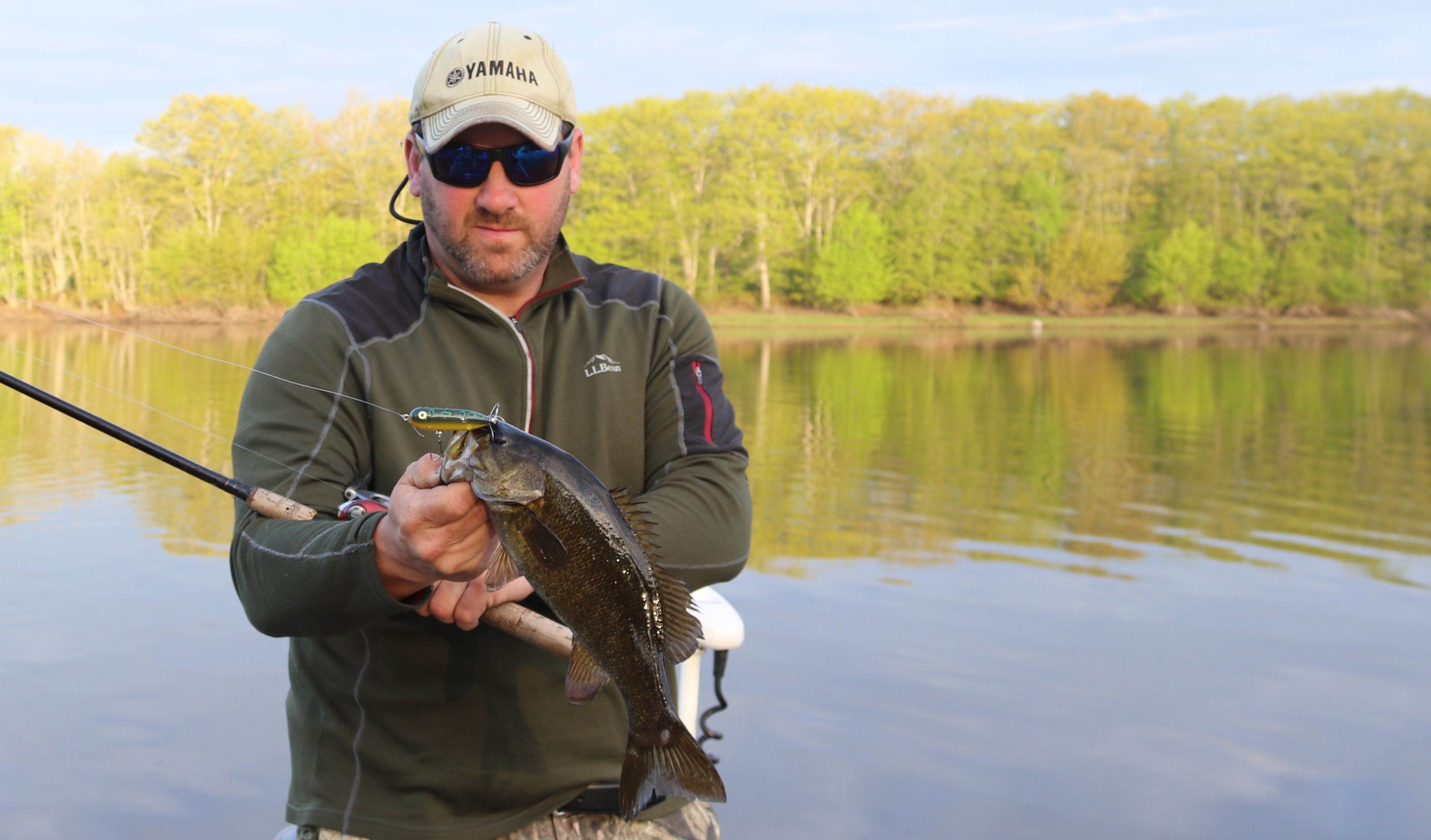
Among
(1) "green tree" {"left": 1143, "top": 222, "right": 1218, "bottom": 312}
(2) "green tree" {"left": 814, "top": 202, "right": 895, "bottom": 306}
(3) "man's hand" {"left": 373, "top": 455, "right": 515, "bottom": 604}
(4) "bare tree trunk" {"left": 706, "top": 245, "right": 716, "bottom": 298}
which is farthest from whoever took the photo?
(4) "bare tree trunk" {"left": 706, "top": 245, "right": 716, "bottom": 298}

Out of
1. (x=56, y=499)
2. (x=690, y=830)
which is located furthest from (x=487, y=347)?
(x=56, y=499)

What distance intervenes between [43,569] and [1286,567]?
9.98m

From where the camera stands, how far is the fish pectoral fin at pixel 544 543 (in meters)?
1.91

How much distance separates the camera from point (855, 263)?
217 feet

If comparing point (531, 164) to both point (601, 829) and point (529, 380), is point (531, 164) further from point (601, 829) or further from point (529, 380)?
point (601, 829)

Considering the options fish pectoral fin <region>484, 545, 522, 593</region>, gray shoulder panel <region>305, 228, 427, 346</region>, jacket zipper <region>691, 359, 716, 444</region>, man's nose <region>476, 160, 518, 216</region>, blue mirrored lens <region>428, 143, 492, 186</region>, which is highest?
blue mirrored lens <region>428, 143, 492, 186</region>

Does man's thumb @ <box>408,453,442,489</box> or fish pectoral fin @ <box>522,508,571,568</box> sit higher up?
man's thumb @ <box>408,453,442,489</box>

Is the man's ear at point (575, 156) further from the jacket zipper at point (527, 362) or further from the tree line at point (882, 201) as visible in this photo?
the tree line at point (882, 201)

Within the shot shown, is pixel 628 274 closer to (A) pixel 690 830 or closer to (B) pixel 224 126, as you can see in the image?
(A) pixel 690 830

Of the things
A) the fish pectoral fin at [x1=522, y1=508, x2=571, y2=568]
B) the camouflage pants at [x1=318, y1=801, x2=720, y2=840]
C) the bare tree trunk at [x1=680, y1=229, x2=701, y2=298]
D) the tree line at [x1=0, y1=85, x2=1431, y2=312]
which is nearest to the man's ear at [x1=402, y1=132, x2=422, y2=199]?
the fish pectoral fin at [x1=522, y1=508, x2=571, y2=568]

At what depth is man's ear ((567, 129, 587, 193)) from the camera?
2635 mm

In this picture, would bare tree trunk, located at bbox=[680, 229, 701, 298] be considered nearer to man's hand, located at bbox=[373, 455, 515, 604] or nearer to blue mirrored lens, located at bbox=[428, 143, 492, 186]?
blue mirrored lens, located at bbox=[428, 143, 492, 186]

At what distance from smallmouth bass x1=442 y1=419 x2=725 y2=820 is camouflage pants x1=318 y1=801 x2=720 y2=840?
237mm

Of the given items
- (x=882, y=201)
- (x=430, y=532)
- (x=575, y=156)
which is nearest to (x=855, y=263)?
(x=882, y=201)
